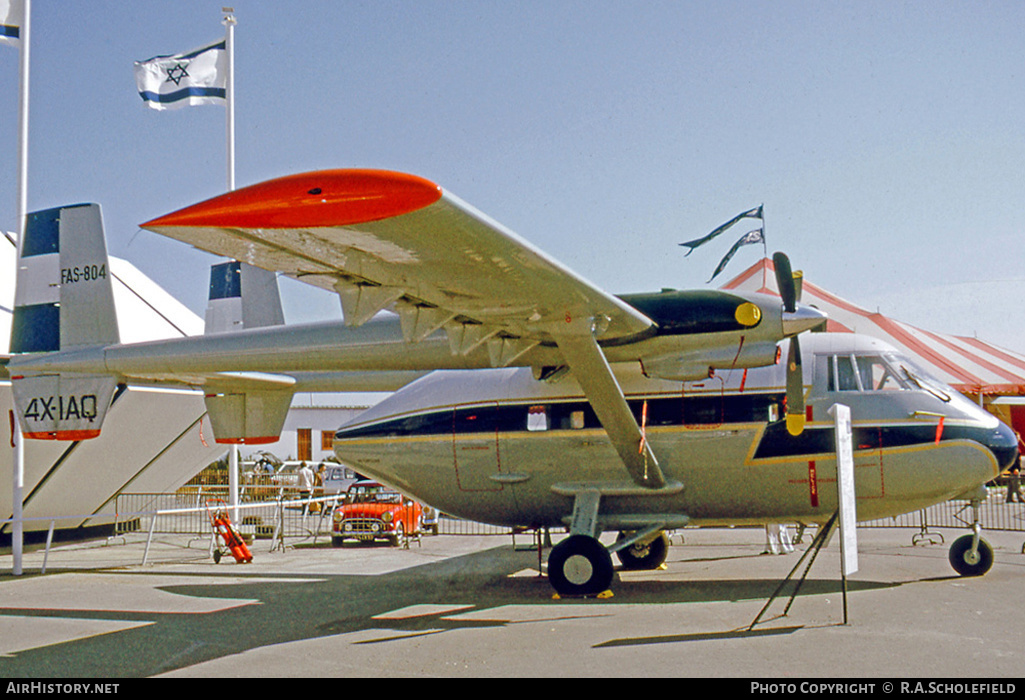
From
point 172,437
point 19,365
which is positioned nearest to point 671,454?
point 19,365

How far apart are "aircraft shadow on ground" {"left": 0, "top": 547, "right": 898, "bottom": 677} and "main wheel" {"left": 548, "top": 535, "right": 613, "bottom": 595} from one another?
0.22 m

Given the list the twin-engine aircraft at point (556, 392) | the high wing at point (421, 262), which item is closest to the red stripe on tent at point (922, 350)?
the twin-engine aircraft at point (556, 392)

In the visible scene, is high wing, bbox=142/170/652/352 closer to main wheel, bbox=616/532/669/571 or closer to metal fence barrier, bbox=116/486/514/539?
main wheel, bbox=616/532/669/571

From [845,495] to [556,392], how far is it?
15.5 feet

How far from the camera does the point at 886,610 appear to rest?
9.29 metres

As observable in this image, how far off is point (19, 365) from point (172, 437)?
5689 millimetres

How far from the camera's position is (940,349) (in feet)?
95.0

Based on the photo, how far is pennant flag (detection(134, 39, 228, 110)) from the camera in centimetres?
1786

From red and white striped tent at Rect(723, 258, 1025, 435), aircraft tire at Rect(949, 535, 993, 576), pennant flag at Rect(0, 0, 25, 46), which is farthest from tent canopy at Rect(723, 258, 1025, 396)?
pennant flag at Rect(0, 0, 25, 46)

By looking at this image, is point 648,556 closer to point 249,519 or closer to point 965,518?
point 249,519

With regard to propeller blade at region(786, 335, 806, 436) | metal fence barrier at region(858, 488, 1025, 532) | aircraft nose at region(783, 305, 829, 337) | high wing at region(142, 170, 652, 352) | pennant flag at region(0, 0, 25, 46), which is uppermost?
pennant flag at region(0, 0, 25, 46)

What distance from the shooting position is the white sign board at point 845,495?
7.82 meters

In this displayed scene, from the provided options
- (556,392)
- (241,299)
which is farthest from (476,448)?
(241,299)

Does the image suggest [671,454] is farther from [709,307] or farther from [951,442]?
[951,442]
